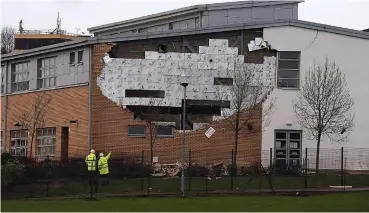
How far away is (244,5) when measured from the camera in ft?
157

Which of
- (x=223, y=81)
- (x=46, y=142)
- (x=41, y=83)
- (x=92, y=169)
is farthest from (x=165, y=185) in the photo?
(x=41, y=83)

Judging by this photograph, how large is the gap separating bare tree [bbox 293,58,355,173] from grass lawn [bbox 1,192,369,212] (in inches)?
428

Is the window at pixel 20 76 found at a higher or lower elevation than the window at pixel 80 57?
lower

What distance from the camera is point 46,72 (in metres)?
42.7

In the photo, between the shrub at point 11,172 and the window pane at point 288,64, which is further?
the window pane at point 288,64

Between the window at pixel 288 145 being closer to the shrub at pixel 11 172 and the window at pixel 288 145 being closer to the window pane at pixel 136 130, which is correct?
the window pane at pixel 136 130

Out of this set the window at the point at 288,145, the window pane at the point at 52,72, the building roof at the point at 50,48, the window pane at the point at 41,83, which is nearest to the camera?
the building roof at the point at 50,48

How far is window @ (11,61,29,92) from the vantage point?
4438cm

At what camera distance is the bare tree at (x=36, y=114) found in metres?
42.2

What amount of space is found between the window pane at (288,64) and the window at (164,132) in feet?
24.6

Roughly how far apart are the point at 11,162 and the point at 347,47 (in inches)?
860

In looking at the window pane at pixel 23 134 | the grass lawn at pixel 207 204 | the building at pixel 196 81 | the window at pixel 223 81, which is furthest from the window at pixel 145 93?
the grass lawn at pixel 207 204

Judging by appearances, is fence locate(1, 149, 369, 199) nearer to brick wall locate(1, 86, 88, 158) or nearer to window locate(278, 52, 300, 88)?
brick wall locate(1, 86, 88, 158)

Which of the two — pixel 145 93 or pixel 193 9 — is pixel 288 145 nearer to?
pixel 145 93
